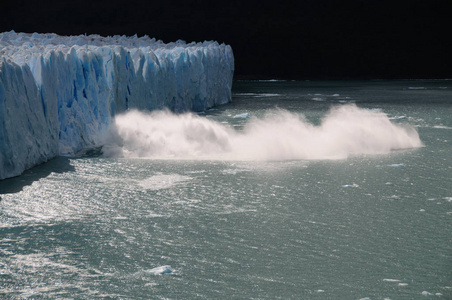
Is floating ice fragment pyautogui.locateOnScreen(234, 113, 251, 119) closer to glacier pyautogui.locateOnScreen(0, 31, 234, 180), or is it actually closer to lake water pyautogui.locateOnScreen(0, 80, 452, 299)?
glacier pyautogui.locateOnScreen(0, 31, 234, 180)

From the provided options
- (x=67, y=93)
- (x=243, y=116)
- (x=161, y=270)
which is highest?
(x=67, y=93)

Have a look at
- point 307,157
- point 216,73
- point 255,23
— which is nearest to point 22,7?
point 255,23

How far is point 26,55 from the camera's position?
27.5 feet

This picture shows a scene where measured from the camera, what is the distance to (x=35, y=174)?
24.2 feet

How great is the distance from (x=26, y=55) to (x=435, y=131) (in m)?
7.12

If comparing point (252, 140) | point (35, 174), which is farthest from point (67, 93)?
point (252, 140)

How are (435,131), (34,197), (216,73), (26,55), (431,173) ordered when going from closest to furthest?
(34,197) < (431,173) < (26,55) < (435,131) < (216,73)

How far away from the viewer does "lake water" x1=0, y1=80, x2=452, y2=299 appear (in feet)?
13.6

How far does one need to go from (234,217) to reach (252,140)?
427 centimetres

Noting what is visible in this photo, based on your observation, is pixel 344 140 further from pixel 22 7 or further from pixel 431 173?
pixel 22 7

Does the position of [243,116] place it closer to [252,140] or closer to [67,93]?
A: [252,140]

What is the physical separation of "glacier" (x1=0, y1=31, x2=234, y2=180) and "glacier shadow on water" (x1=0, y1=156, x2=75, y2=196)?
0.09m

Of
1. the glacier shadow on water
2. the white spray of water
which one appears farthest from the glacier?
the white spray of water

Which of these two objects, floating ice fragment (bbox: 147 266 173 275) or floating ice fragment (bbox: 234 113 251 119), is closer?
floating ice fragment (bbox: 147 266 173 275)
